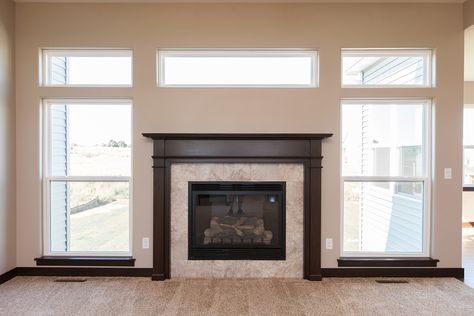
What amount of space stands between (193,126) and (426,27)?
2921mm

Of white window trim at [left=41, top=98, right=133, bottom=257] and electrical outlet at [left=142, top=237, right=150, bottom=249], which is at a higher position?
white window trim at [left=41, top=98, right=133, bottom=257]

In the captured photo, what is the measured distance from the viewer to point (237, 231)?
3498 millimetres

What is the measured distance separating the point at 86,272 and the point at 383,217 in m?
3.57

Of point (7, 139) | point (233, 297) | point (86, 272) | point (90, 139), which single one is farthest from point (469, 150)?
point (7, 139)

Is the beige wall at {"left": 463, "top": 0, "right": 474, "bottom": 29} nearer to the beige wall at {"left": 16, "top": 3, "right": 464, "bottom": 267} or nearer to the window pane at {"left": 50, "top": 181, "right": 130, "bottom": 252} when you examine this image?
the beige wall at {"left": 16, "top": 3, "right": 464, "bottom": 267}

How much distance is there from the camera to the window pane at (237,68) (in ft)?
11.5

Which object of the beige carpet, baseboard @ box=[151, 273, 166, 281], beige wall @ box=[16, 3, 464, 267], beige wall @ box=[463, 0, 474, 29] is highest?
beige wall @ box=[463, 0, 474, 29]

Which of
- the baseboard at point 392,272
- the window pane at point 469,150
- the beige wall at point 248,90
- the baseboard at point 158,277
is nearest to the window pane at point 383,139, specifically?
the beige wall at point 248,90

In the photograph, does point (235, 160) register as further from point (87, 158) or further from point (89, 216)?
point (89, 216)

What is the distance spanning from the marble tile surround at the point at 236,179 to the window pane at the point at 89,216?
63 centimetres

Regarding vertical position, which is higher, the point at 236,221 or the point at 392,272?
the point at 236,221

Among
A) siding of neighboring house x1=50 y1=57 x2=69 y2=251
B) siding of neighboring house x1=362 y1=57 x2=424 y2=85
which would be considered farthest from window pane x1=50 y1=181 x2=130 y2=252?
siding of neighboring house x1=362 y1=57 x2=424 y2=85

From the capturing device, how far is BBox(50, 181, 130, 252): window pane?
3.55 meters

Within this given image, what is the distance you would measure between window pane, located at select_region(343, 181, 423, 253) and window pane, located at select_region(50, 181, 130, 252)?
2.67m
